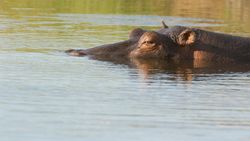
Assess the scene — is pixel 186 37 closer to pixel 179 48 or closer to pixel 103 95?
pixel 179 48

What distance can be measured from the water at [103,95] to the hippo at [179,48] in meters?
0.45

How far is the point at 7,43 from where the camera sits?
1332 centimetres

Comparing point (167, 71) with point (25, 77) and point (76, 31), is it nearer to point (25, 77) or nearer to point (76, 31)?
point (25, 77)

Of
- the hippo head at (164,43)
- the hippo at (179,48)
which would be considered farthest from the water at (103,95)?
the hippo head at (164,43)

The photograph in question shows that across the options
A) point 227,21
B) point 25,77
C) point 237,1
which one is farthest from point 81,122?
point 237,1

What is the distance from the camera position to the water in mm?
6527

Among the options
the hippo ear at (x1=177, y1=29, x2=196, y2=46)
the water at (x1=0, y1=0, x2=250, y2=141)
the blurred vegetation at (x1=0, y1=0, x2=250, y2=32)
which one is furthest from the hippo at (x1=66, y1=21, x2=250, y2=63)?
the blurred vegetation at (x1=0, y1=0, x2=250, y2=32)

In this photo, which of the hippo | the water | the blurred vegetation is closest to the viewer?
the water

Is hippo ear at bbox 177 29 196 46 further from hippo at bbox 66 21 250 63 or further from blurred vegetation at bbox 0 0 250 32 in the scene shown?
blurred vegetation at bbox 0 0 250 32

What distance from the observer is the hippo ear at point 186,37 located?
1181 centimetres

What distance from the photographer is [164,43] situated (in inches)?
469

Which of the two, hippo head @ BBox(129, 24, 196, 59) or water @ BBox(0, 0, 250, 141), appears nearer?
water @ BBox(0, 0, 250, 141)

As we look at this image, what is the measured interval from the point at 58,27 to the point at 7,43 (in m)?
3.53

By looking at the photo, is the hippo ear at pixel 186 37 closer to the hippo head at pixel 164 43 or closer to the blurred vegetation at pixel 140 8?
the hippo head at pixel 164 43
